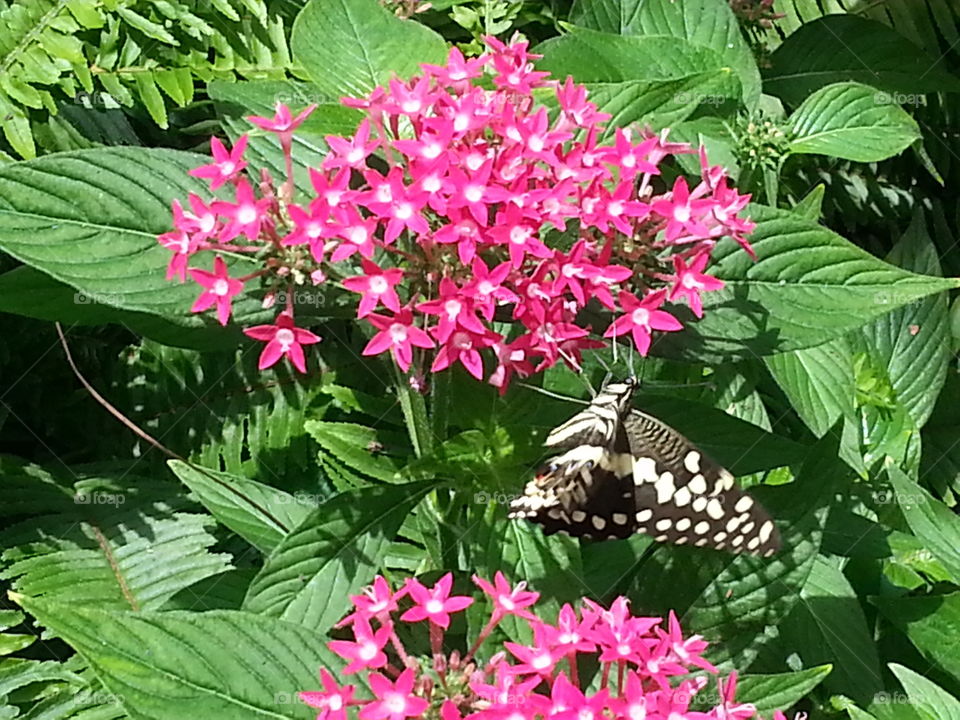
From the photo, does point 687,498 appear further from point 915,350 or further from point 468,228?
point 915,350

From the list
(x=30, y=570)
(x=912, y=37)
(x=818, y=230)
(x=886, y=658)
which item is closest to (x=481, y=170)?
(x=818, y=230)

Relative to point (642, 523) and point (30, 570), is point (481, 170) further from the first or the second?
point (30, 570)

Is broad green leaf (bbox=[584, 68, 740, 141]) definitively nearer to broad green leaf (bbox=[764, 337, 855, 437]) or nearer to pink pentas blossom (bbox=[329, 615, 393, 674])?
broad green leaf (bbox=[764, 337, 855, 437])

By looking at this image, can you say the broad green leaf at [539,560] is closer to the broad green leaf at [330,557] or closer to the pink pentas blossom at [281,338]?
the broad green leaf at [330,557]

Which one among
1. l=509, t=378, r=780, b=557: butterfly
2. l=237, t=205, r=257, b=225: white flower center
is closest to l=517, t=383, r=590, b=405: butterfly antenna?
l=509, t=378, r=780, b=557: butterfly

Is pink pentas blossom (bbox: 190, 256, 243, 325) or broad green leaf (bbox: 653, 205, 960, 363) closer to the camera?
pink pentas blossom (bbox: 190, 256, 243, 325)
